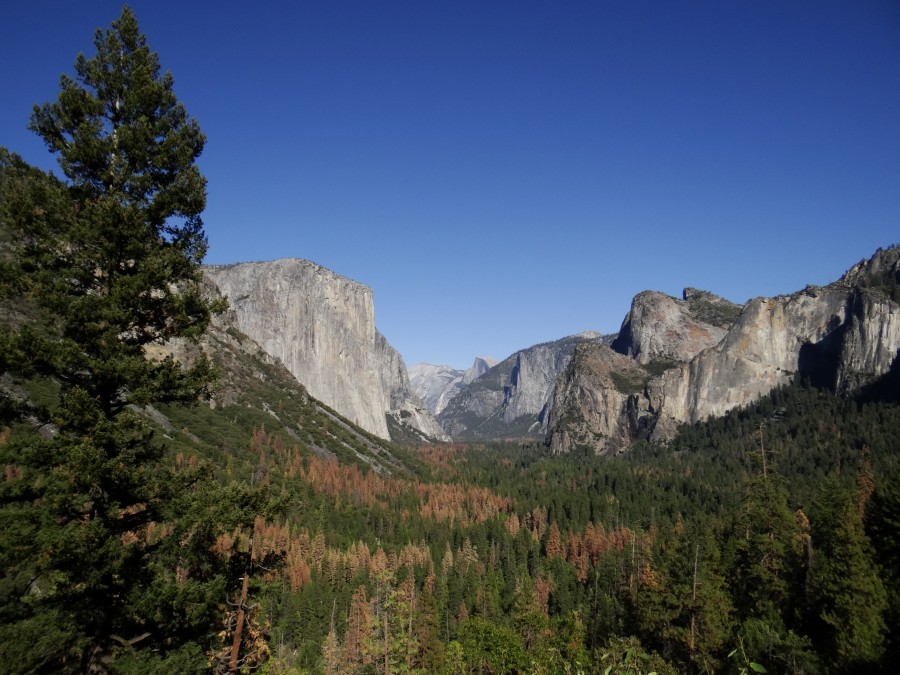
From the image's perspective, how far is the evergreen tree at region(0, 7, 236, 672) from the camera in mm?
8211

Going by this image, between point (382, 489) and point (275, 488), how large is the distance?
104037 millimetres

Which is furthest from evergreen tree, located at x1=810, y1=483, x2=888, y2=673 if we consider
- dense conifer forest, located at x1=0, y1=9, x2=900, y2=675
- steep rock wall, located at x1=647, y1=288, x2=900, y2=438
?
steep rock wall, located at x1=647, y1=288, x2=900, y2=438

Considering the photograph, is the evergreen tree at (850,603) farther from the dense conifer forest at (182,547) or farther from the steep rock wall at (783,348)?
the steep rock wall at (783,348)

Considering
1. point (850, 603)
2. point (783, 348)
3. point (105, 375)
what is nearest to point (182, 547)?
point (105, 375)

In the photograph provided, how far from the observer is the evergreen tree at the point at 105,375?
8.21 meters

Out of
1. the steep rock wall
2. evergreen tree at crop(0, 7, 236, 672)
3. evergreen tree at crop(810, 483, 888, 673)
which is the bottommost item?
evergreen tree at crop(810, 483, 888, 673)

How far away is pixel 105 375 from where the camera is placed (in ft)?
29.5

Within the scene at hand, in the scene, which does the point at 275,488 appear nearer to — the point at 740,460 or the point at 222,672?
the point at 222,672

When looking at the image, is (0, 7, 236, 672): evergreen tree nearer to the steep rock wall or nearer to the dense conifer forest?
the dense conifer forest

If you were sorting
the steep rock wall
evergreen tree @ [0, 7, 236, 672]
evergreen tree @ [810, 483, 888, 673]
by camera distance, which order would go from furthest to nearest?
the steep rock wall
evergreen tree @ [810, 483, 888, 673]
evergreen tree @ [0, 7, 236, 672]

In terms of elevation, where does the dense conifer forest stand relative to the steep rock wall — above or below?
below

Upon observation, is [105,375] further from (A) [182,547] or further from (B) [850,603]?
(B) [850,603]

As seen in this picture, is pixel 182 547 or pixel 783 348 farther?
pixel 783 348

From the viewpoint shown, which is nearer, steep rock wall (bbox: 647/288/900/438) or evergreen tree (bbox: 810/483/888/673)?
evergreen tree (bbox: 810/483/888/673)
